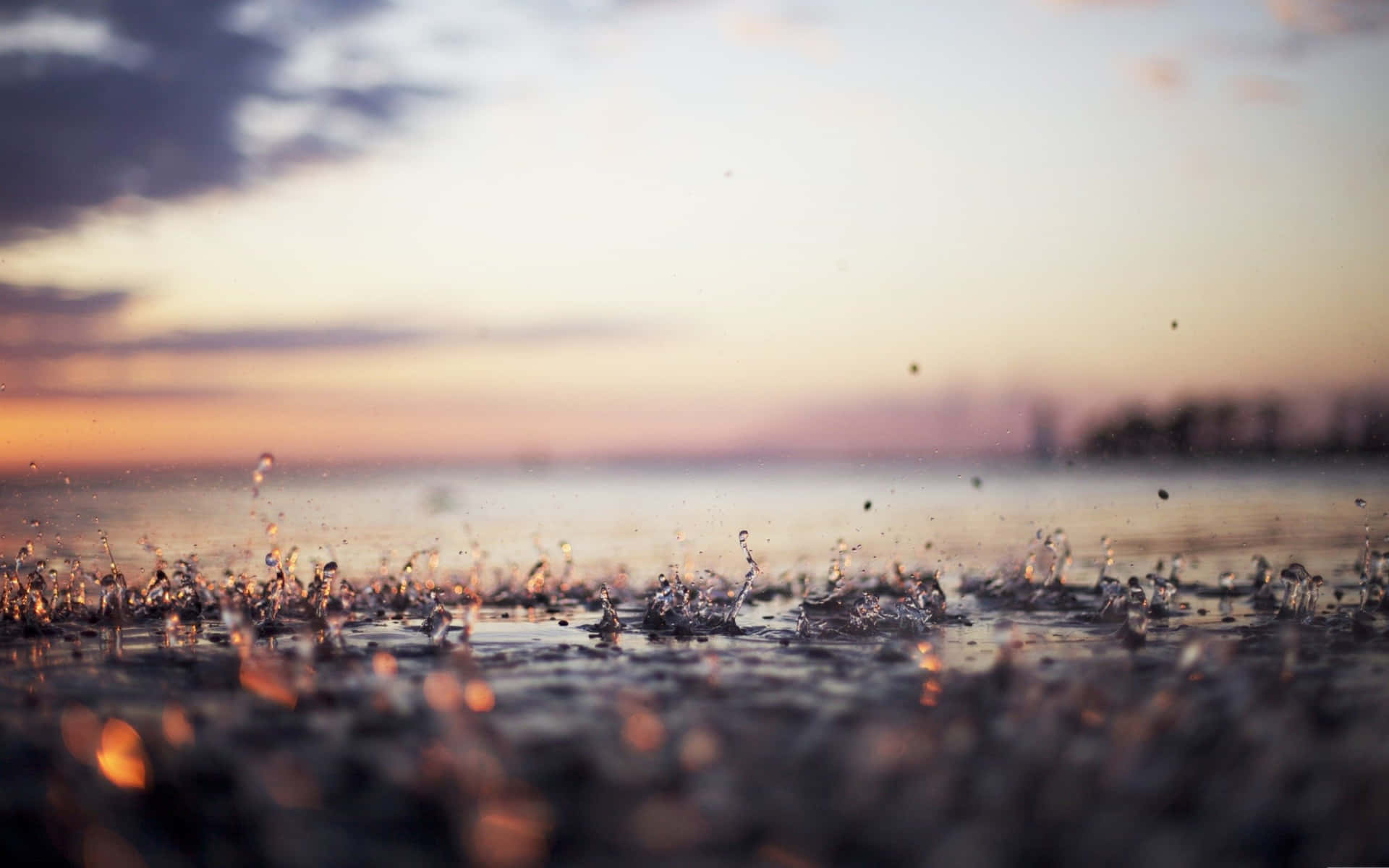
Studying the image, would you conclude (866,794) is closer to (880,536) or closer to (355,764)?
(355,764)

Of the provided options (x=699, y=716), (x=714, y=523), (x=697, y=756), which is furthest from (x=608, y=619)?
(x=714, y=523)

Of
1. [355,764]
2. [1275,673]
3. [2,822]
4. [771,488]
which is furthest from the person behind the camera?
[771,488]

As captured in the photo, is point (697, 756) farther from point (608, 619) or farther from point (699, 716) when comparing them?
point (608, 619)

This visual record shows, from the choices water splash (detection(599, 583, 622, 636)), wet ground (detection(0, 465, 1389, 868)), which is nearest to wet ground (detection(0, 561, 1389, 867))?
wet ground (detection(0, 465, 1389, 868))

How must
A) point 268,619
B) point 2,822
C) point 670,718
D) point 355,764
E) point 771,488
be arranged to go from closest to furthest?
point 2,822, point 355,764, point 670,718, point 268,619, point 771,488

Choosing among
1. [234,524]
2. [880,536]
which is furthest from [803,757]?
[234,524]

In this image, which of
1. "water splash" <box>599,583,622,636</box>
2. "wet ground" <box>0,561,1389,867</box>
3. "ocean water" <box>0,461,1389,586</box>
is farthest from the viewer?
"ocean water" <box>0,461,1389,586</box>

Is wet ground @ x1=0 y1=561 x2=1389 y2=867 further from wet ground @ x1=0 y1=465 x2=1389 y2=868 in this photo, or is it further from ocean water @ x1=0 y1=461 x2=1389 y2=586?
ocean water @ x1=0 y1=461 x2=1389 y2=586

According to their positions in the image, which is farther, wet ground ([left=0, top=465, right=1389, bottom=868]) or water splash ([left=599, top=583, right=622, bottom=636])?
water splash ([left=599, top=583, right=622, bottom=636])
